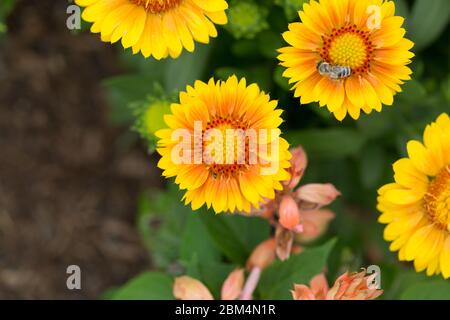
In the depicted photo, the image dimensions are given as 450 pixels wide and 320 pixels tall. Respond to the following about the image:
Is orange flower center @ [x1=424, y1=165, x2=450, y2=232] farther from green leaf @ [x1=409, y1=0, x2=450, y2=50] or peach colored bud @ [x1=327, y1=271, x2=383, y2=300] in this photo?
green leaf @ [x1=409, y1=0, x2=450, y2=50]

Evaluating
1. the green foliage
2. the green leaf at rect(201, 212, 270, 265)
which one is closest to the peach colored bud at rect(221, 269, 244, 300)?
the green leaf at rect(201, 212, 270, 265)

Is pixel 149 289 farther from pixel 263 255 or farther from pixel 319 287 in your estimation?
pixel 319 287

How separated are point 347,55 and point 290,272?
0.58 meters

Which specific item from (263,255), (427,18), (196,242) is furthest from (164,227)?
(427,18)

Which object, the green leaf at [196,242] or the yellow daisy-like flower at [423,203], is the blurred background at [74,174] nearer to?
the green leaf at [196,242]

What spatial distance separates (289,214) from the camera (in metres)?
1.50

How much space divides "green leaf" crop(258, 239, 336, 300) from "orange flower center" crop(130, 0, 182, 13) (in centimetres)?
68

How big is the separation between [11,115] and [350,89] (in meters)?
1.61

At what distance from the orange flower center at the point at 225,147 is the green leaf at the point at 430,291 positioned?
596mm

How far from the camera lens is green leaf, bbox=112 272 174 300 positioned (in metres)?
1.75

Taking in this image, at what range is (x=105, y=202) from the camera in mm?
2611
